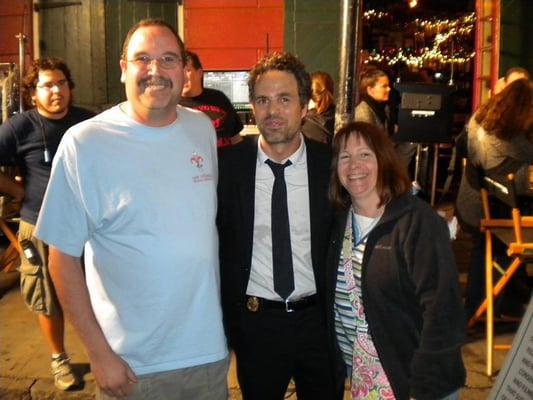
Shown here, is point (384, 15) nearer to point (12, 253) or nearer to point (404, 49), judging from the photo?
point (404, 49)

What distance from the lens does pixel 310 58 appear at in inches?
323

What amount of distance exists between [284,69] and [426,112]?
363 cm

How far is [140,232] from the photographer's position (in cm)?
199

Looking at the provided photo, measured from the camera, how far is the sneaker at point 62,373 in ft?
12.5

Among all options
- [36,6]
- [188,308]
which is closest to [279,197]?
[188,308]

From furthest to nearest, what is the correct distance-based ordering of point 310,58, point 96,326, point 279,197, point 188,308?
point 310,58
point 279,197
point 188,308
point 96,326

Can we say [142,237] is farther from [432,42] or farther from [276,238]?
[432,42]

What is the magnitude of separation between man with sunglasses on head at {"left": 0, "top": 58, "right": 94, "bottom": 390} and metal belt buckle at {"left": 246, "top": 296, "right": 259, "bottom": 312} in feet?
5.64

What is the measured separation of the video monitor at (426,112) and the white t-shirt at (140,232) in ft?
13.3

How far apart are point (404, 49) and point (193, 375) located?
9.22 m

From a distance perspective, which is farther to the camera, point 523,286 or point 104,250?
point 523,286

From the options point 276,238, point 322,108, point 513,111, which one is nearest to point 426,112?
point 322,108

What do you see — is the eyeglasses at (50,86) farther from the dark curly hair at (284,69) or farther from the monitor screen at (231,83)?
the monitor screen at (231,83)

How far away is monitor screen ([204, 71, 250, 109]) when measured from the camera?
7.68 meters
